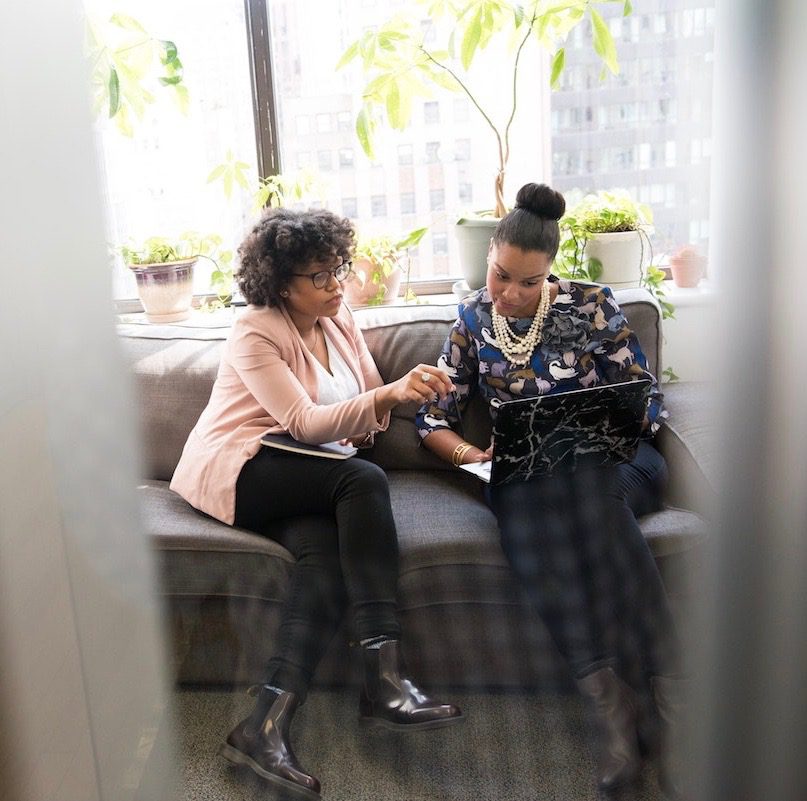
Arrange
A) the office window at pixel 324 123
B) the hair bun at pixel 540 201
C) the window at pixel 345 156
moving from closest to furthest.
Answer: the hair bun at pixel 540 201 < the window at pixel 345 156 < the office window at pixel 324 123

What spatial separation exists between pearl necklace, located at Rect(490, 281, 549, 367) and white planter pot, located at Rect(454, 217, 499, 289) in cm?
11

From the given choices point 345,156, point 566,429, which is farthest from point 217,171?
point 566,429

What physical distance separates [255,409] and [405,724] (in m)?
0.54

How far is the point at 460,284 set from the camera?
1.58m

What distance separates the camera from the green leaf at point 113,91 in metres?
0.31

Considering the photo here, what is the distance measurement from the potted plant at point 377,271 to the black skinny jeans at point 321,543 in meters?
0.54

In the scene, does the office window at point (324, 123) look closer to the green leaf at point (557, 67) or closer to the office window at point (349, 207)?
the office window at point (349, 207)

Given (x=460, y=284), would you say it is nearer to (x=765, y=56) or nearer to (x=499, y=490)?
(x=499, y=490)

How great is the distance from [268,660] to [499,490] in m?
0.42

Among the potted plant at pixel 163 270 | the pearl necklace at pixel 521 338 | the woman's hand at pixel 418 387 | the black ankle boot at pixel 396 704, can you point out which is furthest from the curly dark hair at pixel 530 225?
the black ankle boot at pixel 396 704

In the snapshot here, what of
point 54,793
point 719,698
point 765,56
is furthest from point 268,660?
point 765,56

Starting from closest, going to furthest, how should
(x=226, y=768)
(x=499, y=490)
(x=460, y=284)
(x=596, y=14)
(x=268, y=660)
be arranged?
(x=596, y=14), (x=226, y=768), (x=268, y=660), (x=499, y=490), (x=460, y=284)

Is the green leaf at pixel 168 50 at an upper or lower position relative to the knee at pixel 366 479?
upper

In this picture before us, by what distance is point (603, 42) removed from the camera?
0.39m
